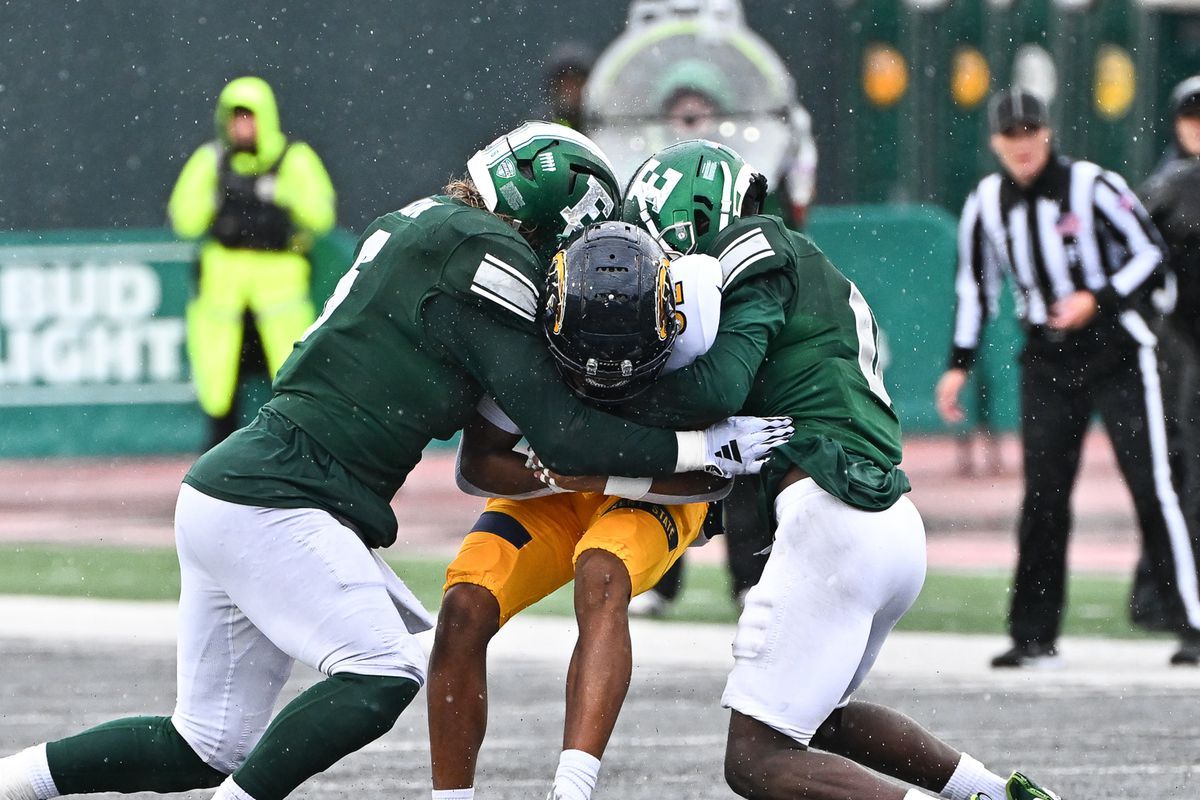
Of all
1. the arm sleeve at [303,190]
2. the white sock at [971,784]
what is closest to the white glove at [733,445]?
the white sock at [971,784]

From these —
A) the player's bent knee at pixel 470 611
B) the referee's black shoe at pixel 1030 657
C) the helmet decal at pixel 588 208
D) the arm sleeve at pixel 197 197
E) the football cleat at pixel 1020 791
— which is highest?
the helmet decal at pixel 588 208

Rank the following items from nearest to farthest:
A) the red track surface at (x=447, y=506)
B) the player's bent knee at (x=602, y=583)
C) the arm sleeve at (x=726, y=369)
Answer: the arm sleeve at (x=726, y=369) → the player's bent knee at (x=602, y=583) → the red track surface at (x=447, y=506)

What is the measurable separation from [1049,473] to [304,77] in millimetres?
10695

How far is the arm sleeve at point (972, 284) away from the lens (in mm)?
8500

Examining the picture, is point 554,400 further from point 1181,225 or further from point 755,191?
point 1181,225

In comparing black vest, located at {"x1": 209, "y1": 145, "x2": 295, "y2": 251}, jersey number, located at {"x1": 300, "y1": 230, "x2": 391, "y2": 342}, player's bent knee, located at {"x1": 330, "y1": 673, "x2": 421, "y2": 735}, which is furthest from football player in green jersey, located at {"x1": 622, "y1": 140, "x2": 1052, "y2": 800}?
black vest, located at {"x1": 209, "y1": 145, "x2": 295, "y2": 251}

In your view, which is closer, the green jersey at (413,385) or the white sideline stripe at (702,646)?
the green jersey at (413,385)

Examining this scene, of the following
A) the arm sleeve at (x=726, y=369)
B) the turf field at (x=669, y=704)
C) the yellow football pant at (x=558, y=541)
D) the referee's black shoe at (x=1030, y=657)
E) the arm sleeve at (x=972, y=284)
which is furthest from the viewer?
the arm sleeve at (x=972, y=284)

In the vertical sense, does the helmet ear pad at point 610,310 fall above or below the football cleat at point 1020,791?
above

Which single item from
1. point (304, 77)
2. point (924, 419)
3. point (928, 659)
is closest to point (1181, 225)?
point (928, 659)

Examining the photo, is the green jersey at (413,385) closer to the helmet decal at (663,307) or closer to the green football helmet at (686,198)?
the helmet decal at (663,307)

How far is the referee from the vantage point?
8258 millimetres

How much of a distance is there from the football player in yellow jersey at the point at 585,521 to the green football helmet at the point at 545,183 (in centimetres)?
17

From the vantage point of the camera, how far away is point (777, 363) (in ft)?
15.6
